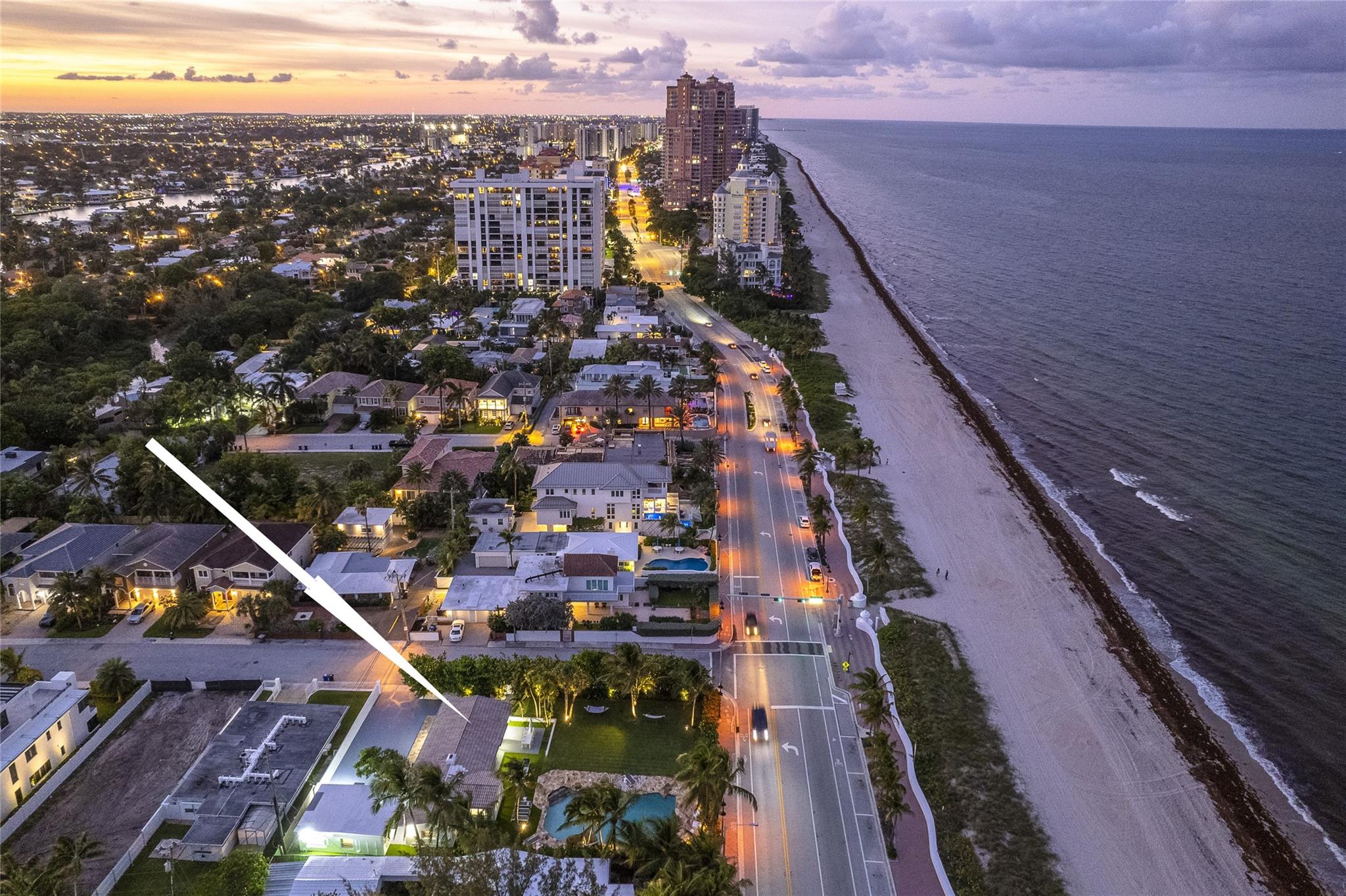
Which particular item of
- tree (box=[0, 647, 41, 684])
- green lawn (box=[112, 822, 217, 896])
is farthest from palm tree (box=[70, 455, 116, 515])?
green lawn (box=[112, 822, 217, 896])

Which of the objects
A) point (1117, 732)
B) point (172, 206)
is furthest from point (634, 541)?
point (172, 206)

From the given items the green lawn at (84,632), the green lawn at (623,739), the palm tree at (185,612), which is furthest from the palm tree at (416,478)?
the green lawn at (623,739)

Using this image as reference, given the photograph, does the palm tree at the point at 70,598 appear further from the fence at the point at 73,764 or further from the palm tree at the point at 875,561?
the palm tree at the point at 875,561

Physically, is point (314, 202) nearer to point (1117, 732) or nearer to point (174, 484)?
point (174, 484)

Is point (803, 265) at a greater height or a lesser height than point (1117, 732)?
greater

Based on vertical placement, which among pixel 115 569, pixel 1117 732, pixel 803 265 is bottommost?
pixel 1117 732

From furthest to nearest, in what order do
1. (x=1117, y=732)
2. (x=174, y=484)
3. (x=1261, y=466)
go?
1. (x=1261, y=466)
2. (x=174, y=484)
3. (x=1117, y=732)

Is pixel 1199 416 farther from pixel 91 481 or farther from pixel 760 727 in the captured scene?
pixel 91 481
